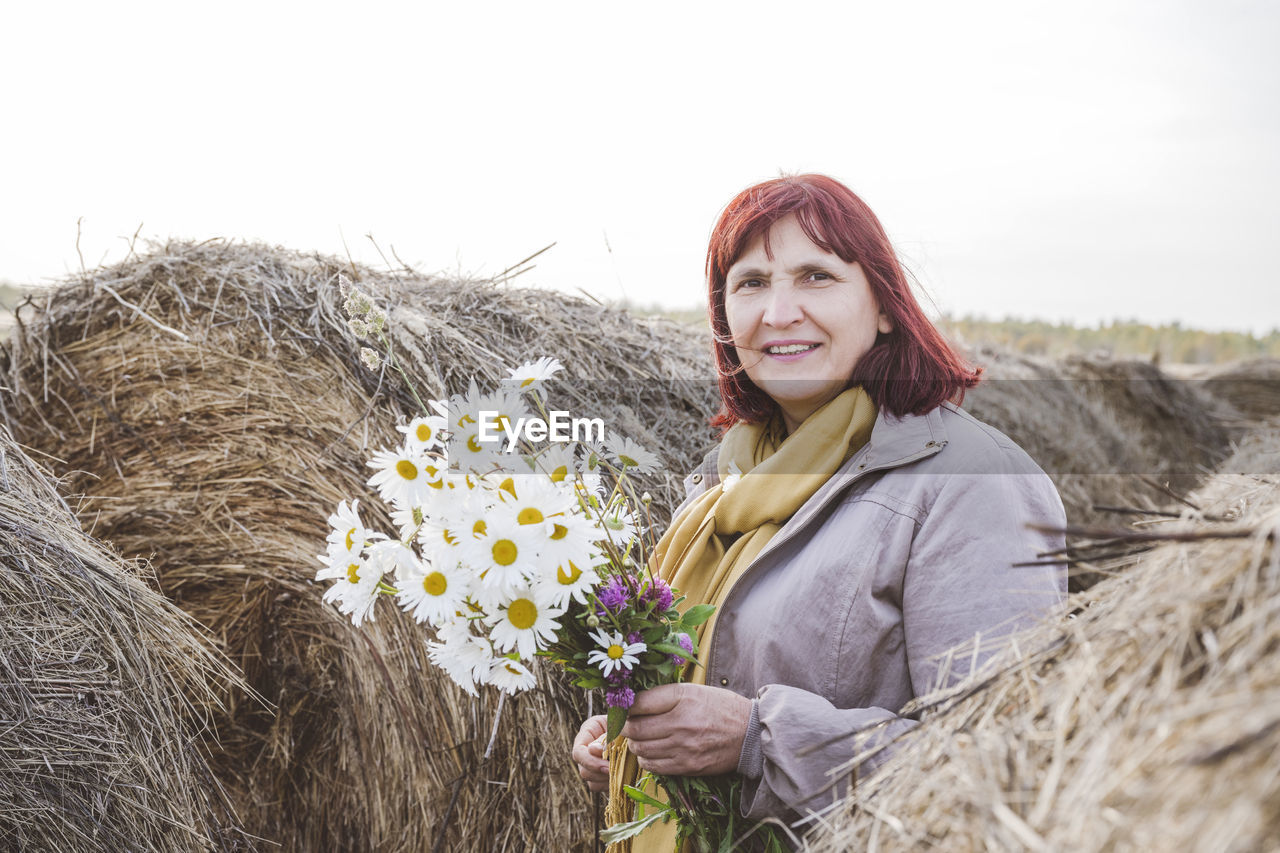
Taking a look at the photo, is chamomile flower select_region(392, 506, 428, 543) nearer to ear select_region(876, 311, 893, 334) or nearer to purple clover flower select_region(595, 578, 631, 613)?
purple clover flower select_region(595, 578, 631, 613)

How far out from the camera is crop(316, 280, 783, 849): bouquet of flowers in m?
1.12

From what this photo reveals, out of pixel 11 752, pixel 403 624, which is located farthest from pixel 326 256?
pixel 11 752

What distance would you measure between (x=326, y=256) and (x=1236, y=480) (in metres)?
2.59

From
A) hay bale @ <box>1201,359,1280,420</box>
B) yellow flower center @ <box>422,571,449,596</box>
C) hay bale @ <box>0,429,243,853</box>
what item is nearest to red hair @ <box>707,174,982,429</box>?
yellow flower center @ <box>422,571,449,596</box>

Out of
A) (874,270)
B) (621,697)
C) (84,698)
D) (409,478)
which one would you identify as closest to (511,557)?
(409,478)

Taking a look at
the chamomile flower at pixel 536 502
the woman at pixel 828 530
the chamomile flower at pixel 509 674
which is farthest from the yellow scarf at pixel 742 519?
the chamomile flower at pixel 536 502

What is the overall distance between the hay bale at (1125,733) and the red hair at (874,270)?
0.69 metres

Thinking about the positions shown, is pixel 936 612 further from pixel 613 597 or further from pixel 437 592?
pixel 437 592

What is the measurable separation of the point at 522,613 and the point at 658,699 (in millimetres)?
300

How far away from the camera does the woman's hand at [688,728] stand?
1.33 meters

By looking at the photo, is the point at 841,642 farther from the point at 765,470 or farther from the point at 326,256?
the point at 326,256

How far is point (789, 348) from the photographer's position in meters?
1.69

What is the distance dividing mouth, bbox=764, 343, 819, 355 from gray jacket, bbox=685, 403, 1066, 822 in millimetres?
217

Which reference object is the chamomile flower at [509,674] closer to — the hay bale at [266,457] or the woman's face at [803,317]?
the woman's face at [803,317]
